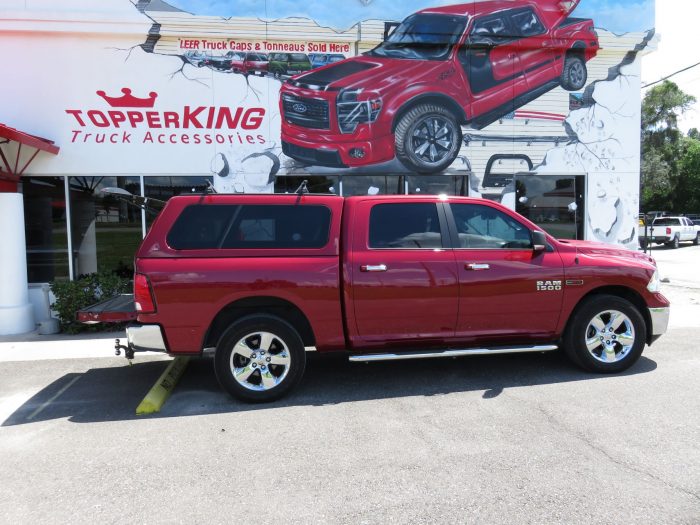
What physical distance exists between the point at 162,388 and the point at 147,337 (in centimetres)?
78

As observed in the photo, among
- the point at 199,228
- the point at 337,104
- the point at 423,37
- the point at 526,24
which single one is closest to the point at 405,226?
the point at 199,228

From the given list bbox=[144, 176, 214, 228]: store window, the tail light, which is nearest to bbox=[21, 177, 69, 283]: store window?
bbox=[144, 176, 214, 228]: store window

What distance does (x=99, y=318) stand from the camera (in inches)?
190

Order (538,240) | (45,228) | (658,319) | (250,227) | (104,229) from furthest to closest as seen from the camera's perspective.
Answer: (104,229), (45,228), (658,319), (538,240), (250,227)

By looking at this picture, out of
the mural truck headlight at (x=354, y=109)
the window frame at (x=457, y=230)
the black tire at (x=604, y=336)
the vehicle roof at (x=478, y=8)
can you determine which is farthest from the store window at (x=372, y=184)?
the black tire at (x=604, y=336)

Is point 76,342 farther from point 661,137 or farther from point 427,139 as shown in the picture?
point 661,137

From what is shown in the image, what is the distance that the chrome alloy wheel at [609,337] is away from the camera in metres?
5.29

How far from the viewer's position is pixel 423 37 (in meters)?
9.88

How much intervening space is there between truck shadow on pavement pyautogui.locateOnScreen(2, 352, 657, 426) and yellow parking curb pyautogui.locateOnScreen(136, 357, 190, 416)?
7 centimetres

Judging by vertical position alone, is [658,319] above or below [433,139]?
below

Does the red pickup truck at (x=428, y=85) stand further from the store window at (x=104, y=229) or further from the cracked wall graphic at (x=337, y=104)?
the store window at (x=104, y=229)

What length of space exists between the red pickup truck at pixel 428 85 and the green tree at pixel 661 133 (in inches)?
1154

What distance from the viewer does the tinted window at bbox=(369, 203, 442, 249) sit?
4.99 m

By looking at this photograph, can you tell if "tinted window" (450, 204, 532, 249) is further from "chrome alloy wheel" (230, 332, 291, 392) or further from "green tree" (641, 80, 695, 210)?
"green tree" (641, 80, 695, 210)
